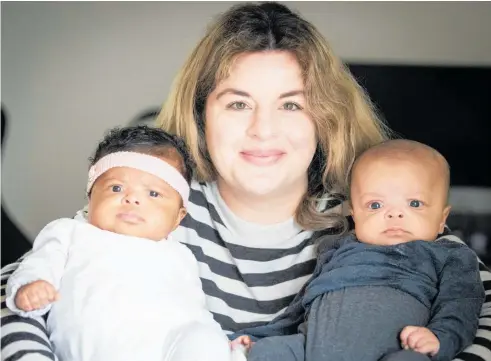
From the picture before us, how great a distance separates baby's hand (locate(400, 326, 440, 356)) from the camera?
98cm

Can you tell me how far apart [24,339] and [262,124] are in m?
0.53

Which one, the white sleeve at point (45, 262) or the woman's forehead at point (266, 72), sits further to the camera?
the woman's forehead at point (266, 72)

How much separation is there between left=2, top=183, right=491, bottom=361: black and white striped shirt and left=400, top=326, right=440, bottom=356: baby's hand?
248mm

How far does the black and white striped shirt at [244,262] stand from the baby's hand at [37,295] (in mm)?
209

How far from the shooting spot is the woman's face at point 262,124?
3.98ft

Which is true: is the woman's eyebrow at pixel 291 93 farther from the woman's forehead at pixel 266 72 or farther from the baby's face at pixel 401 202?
the baby's face at pixel 401 202

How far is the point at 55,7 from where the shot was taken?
233 cm

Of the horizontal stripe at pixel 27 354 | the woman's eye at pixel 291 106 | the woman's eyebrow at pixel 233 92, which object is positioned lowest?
the horizontal stripe at pixel 27 354

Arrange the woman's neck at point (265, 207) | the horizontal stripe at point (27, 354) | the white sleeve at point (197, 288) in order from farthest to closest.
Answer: the woman's neck at point (265, 207) < the white sleeve at point (197, 288) < the horizontal stripe at point (27, 354)

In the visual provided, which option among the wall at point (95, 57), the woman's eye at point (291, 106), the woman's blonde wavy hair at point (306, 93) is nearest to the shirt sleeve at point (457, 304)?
the woman's blonde wavy hair at point (306, 93)

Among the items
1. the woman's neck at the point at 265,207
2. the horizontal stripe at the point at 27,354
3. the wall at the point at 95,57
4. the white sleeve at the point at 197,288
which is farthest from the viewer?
the wall at the point at 95,57

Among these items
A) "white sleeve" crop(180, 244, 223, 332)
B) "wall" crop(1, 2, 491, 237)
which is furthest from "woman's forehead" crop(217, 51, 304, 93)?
"wall" crop(1, 2, 491, 237)

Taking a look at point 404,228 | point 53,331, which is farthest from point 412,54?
point 53,331

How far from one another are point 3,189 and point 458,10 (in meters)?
1.67
